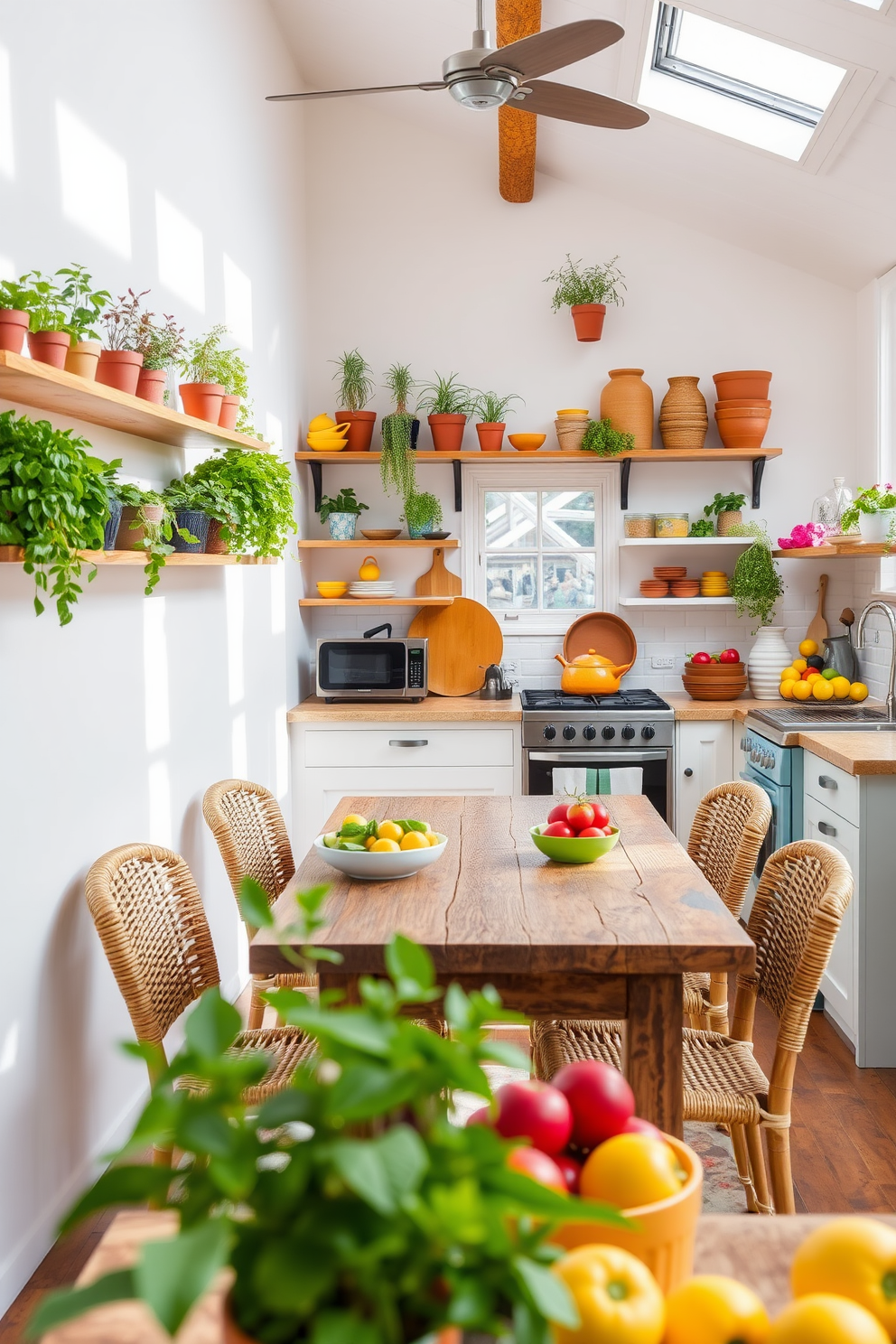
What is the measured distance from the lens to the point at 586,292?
4938mm

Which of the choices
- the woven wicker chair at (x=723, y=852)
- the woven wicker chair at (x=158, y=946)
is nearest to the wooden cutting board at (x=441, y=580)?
the woven wicker chair at (x=723, y=852)

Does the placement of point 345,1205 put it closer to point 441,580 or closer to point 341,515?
point 341,515

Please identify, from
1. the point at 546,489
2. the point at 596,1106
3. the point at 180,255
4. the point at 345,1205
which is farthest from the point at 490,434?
the point at 345,1205

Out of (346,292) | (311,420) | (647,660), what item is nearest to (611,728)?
(647,660)

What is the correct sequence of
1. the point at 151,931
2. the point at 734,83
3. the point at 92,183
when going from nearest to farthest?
the point at 151,931 → the point at 92,183 → the point at 734,83

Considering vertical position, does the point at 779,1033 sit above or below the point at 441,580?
below

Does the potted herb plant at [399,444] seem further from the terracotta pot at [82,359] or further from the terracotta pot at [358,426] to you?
the terracotta pot at [82,359]

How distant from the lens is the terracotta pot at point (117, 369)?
7.73ft

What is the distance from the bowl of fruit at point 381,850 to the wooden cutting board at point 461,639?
8.98 ft

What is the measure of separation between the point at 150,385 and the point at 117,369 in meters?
0.15

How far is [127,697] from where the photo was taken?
110 inches

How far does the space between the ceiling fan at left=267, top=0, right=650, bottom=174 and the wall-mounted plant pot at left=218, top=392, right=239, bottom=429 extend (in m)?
0.77

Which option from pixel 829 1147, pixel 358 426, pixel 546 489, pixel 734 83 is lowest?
pixel 829 1147

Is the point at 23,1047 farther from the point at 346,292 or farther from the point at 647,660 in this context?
the point at 346,292
